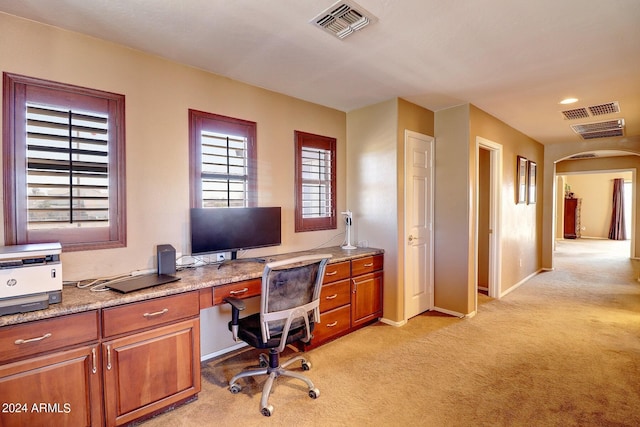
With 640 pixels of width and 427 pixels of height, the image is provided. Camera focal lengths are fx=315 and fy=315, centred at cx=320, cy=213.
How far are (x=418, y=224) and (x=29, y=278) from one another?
342cm

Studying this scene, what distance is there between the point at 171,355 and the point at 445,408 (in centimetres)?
183

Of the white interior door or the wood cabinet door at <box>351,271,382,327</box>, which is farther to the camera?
the white interior door

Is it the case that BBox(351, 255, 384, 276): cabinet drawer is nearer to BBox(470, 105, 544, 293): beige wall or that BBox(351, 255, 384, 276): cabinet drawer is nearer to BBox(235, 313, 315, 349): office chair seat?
BBox(235, 313, 315, 349): office chair seat

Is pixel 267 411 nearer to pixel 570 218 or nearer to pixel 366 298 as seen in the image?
pixel 366 298

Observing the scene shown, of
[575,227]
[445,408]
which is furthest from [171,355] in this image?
[575,227]

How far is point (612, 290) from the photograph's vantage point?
4824 mm

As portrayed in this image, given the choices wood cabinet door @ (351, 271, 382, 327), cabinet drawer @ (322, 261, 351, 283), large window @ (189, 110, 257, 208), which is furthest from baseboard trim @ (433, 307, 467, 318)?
large window @ (189, 110, 257, 208)

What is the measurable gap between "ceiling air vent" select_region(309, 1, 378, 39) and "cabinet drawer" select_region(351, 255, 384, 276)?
82.1 inches

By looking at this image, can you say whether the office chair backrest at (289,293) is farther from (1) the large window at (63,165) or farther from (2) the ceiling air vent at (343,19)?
(2) the ceiling air vent at (343,19)

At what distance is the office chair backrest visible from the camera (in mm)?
2020

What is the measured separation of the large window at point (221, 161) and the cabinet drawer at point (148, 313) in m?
0.93

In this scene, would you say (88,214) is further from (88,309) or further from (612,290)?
(612,290)

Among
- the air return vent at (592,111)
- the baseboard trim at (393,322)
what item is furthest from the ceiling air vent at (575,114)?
the baseboard trim at (393,322)

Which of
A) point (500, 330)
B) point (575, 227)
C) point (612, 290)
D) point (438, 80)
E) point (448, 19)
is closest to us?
point (448, 19)
